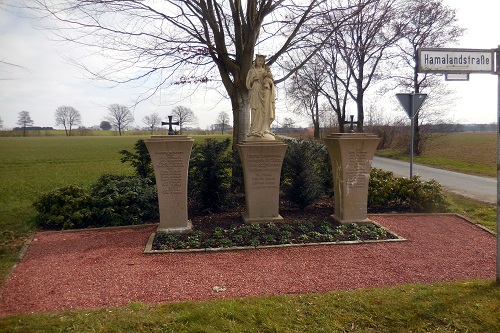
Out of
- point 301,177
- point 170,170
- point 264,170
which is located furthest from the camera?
point 301,177

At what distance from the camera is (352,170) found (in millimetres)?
7492

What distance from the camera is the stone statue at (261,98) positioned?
7.90 m

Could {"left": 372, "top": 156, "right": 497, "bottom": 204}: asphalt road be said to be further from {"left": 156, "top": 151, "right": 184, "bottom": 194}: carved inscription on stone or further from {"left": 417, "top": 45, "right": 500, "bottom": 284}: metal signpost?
{"left": 156, "top": 151, "right": 184, "bottom": 194}: carved inscription on stone

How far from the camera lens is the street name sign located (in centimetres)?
414

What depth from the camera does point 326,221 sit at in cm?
777

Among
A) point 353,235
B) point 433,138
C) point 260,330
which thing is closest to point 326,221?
point 353,235

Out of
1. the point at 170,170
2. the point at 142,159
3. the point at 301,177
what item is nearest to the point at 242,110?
the point at 301,177

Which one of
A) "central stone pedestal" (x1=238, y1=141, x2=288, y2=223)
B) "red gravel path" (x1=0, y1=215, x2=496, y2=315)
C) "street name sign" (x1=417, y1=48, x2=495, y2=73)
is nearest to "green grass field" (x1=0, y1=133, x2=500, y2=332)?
"red gravel path" (x1=0, y1=215, x2=496, y2=315)

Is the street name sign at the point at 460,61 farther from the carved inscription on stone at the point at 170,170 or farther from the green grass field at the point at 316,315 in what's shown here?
the carved inscription on stone at the point at 170,170

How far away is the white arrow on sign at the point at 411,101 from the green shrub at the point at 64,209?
341 inches

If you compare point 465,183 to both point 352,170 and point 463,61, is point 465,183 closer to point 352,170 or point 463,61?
point 352,170

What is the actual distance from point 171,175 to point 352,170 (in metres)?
3.53

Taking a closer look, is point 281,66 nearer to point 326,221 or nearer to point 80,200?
point 326,221

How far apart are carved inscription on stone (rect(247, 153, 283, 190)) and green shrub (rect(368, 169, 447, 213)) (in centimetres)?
306
